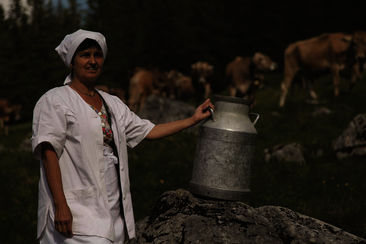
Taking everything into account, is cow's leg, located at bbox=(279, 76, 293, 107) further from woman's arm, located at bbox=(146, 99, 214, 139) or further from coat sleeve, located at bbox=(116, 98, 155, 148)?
coat sleeve, located at bbox=(116, 98, 155, 148)

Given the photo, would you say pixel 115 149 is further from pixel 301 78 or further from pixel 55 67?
pixel 55 67

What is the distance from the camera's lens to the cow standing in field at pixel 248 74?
672 inches

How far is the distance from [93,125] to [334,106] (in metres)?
13.1

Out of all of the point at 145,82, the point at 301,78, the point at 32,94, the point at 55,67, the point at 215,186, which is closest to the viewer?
the point at 215,186

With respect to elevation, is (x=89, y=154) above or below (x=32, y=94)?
above

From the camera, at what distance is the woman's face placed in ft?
11.6

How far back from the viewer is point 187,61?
40938 mm

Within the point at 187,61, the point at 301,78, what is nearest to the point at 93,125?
the point at 301,78

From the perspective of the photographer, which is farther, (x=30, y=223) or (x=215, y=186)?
(x=30, y=223)

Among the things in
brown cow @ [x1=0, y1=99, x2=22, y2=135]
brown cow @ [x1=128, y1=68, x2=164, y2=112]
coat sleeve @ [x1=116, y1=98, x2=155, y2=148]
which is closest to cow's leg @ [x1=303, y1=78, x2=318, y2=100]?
brown cow @ [x1=128, y1=68, x2=164, y2=112]

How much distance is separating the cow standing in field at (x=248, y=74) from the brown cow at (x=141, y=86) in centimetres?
545

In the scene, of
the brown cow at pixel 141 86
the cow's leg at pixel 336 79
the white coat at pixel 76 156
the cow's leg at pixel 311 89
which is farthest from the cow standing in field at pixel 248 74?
the white coat at pixel 76 156

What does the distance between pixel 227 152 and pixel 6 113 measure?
32332 millimetres

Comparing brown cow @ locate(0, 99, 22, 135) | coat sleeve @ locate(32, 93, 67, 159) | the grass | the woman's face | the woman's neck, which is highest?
the woman's face
